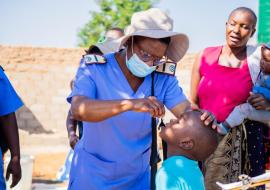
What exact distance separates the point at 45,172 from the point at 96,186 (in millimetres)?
7504

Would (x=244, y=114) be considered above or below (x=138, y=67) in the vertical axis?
below

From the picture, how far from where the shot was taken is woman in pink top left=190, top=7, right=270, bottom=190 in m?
3.94

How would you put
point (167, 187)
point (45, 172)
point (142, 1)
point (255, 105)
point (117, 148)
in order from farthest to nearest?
point (142, 1) < point (45, 172) < point (255, 105) < point (117, 148) < point (167, 187)

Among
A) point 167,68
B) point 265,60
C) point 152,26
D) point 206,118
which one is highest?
point 152,26

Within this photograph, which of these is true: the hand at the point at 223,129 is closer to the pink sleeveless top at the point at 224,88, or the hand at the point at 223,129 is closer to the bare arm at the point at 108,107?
the pink sleeveless top at the point at 224,88

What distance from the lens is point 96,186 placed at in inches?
108

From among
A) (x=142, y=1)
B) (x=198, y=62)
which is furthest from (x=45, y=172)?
(x=142, y=1)

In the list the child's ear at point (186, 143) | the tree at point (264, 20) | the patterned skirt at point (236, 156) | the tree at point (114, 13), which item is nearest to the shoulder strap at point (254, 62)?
the patterned skirt at point (236, 156)

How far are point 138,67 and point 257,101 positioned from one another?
1.45m

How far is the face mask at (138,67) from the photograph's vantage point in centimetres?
271

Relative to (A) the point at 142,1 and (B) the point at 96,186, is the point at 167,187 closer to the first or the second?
(B) the point at 96,186

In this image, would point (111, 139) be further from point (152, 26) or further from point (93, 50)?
point (93, 50)

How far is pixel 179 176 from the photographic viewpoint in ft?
8.11

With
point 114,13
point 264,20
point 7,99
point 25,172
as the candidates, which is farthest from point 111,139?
point 114,13
